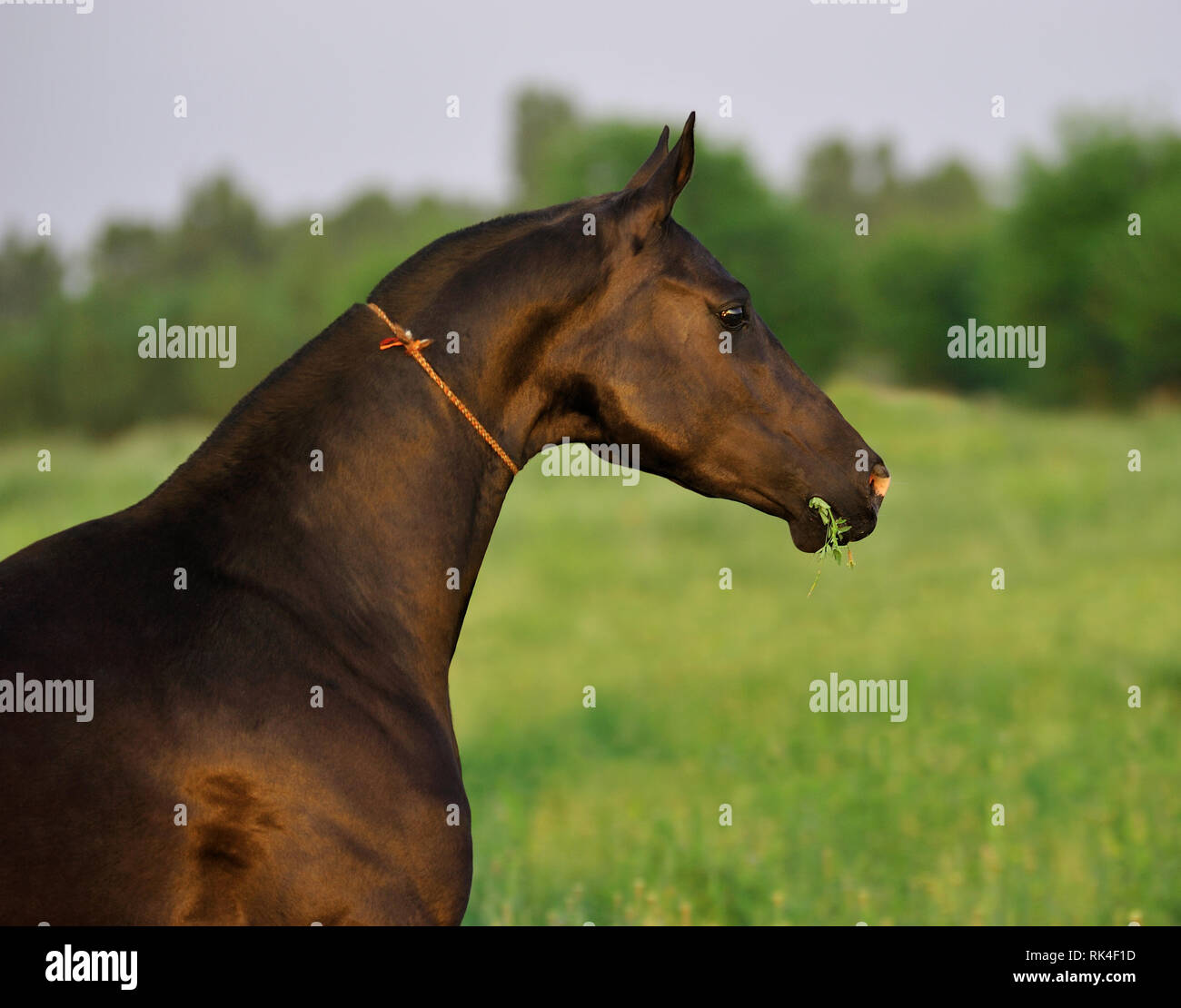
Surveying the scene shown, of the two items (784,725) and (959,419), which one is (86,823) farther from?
(959,419)

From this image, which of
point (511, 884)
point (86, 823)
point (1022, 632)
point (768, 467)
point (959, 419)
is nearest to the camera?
point (86, 823)

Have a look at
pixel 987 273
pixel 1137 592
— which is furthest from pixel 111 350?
pixel 1137 592

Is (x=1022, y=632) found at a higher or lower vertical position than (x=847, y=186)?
lower

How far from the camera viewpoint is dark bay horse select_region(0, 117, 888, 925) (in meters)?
2.72

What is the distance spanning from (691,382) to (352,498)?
1.04 m

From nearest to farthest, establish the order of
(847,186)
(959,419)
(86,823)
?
(86,823), (959,419), (847,186)

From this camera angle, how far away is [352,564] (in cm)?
325

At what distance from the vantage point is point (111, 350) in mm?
61688

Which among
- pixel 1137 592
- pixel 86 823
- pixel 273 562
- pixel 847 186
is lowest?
pixel 86 823
